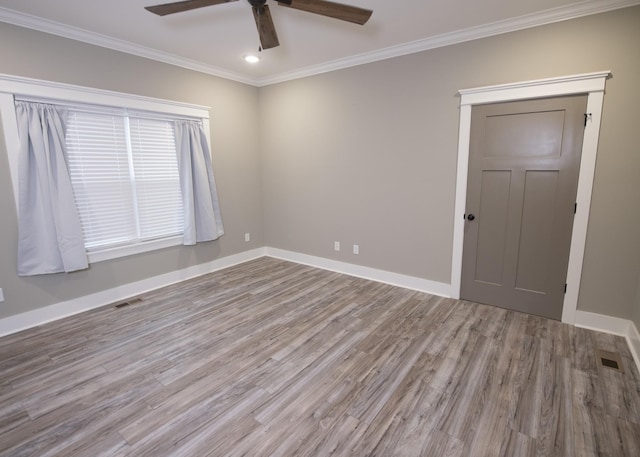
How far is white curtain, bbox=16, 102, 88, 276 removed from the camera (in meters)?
2.78

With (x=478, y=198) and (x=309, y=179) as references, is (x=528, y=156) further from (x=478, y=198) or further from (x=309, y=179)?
(x=309, y=179)

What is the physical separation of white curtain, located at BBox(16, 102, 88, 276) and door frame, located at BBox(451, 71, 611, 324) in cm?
385

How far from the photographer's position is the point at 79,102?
3049 millimetres

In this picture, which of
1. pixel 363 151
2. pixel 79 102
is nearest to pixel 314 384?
pixel 363 151

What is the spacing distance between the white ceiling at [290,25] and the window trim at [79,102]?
0.47 meters

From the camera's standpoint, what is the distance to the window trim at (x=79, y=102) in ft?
8.82

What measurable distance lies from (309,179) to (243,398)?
3082 millimetres

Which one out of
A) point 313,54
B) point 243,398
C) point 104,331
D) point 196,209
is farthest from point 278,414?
point 313,54

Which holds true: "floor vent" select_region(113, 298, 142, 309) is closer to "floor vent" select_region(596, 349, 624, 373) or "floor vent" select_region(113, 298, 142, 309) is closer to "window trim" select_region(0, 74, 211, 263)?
"window trim" select_region(0, 74, 211, 263)

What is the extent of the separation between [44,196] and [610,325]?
518 centimetres

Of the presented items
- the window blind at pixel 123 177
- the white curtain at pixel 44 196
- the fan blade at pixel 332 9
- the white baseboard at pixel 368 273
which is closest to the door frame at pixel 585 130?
the white baseboard at pixel 368 273

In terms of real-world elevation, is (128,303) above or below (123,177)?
below

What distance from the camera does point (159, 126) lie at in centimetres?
373

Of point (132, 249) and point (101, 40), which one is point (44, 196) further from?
point (101, 40)
